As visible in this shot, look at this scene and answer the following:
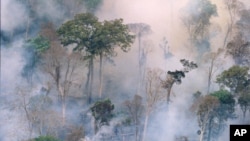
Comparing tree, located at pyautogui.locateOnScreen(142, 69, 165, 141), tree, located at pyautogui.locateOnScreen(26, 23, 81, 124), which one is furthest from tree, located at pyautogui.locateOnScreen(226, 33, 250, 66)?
tree, located at pyautogui.locateOnScreen(26, 23, 81, 124)

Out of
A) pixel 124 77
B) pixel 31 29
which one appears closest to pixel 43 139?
pixel 124 77

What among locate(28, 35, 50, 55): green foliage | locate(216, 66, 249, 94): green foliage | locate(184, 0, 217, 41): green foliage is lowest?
locate(216, 66, 249, 94): green foliage

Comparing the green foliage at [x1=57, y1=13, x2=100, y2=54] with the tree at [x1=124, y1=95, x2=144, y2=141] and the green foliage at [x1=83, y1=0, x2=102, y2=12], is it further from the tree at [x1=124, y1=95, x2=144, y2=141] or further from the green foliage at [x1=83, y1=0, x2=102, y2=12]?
the tree at [x1=124, y1=95, x2=144, y2=141]

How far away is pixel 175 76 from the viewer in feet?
58.0

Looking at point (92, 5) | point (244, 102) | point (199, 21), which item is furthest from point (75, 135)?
point (199, 21)

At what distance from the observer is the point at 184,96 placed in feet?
58.9

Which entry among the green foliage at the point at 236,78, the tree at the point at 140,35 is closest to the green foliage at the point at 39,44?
the tree at the point at 140,35

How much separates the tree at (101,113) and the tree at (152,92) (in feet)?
3.83

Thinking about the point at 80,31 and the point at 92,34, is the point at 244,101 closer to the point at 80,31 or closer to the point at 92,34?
the point at 92,34

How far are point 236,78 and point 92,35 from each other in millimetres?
4638

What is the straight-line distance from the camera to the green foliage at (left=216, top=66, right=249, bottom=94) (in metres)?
17.0

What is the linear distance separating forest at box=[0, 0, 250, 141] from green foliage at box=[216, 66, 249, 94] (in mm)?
30

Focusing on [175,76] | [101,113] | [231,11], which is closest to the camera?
[101,113]

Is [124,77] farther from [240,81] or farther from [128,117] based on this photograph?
[240,81]
